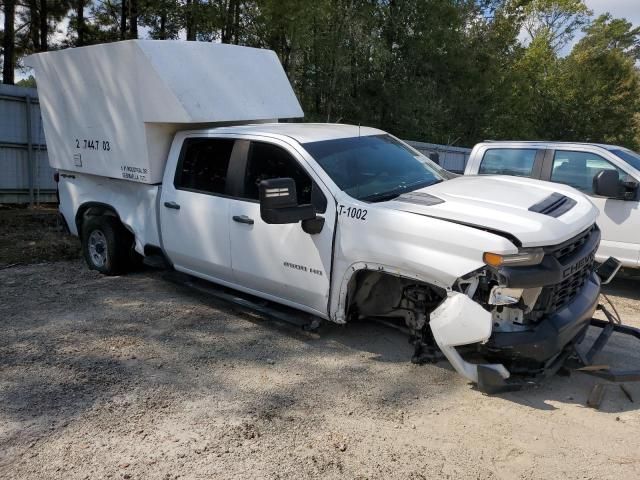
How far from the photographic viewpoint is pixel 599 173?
640 centimetres

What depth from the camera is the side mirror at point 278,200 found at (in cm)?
385

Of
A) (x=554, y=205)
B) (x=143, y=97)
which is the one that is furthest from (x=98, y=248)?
(x=554, y=205)

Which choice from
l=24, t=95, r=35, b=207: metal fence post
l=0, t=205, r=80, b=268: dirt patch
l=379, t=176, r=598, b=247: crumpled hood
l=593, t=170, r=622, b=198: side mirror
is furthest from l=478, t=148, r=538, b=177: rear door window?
l=24, t=95, r=35, b=207: metal fence post

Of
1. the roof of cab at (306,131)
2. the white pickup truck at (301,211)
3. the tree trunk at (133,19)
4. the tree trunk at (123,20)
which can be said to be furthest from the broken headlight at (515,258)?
the tree trunk at (123,20)

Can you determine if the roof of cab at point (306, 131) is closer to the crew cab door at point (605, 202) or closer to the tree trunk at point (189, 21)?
the crew cab door at point (605, 202)

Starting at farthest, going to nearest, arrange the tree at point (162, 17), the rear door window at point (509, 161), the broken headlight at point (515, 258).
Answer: the tree at point (162, 17), the rear door window at point (509, 161), the broken headlight at point (515, 258)

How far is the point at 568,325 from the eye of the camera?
3607 mm

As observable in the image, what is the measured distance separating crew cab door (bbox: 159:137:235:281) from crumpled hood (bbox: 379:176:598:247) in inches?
69.1

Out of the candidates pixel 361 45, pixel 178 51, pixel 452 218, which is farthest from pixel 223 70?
pixel 361 45

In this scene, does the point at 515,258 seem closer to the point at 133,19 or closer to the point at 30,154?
the point at 30,154

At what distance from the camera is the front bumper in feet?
11.4

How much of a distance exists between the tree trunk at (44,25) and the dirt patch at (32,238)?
894 cm

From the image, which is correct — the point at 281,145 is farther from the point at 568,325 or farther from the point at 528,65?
the point at 528,65

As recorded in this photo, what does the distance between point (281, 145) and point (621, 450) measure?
3.32 metres
